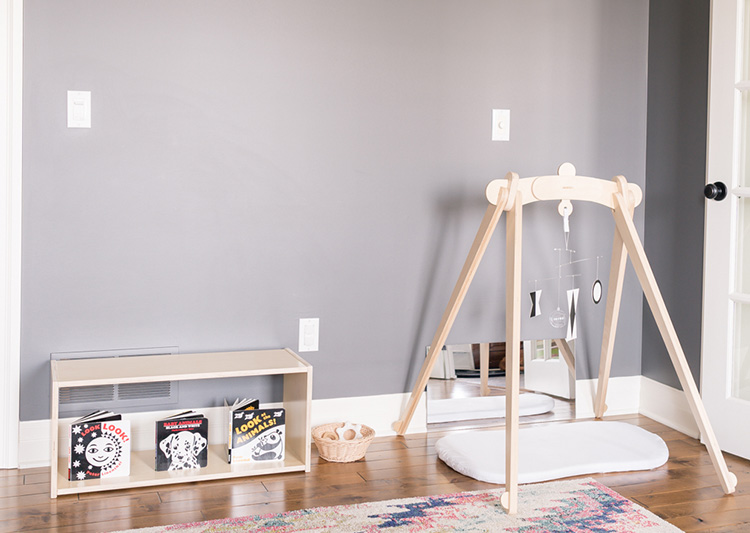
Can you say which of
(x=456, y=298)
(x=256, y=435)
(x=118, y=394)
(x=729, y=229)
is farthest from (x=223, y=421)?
(x=729, y=229)

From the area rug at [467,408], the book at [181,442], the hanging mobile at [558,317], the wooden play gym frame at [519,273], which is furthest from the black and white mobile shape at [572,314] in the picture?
the book at [181,442]

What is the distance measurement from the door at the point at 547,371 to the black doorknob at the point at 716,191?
772 millimetres

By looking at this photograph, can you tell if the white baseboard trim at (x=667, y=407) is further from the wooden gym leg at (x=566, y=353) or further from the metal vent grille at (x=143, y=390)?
the metal vent grille at (x=143, y=390)

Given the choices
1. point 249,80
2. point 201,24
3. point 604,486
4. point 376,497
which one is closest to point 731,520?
point 604,486

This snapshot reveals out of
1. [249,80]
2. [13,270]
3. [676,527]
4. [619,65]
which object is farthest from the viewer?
[619,65]

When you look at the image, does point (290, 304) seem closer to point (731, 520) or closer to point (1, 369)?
point (1, 369)

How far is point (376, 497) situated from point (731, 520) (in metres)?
0.96

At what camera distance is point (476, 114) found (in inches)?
108

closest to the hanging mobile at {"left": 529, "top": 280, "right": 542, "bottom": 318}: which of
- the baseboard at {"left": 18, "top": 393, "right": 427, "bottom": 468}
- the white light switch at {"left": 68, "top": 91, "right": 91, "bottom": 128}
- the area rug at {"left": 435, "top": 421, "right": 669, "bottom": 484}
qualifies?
the area rug at {"left": 435, "top": 421, "right": 669, "bottom": 484}

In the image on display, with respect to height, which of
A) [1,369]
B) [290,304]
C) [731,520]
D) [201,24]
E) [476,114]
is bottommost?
[731,520]

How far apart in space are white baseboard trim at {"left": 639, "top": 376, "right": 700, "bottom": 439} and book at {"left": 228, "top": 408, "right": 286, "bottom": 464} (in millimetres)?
1506

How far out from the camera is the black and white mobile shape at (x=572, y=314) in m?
2.83

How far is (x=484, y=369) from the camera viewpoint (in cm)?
281

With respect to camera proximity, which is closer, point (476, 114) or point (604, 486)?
point (604, 486)
